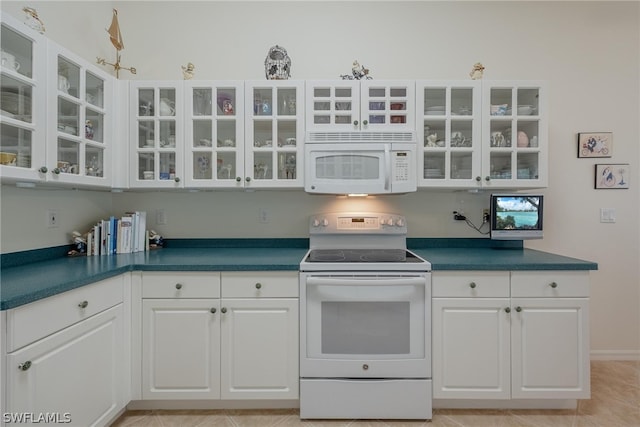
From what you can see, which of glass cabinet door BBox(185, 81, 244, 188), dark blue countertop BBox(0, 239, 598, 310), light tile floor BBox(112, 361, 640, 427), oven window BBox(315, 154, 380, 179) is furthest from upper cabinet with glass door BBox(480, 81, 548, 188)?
glass cabinet door BBox(185, 81, 244, 188)

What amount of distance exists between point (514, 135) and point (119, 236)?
2769mm

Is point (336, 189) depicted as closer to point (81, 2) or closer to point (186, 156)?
point (186, 156)

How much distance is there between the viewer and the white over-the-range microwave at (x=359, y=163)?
6.86ft

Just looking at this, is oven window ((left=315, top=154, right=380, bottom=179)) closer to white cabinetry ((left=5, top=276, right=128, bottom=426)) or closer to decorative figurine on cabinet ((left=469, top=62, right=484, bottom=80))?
decorative figurine on cabinet ((left=469, top=62, right=484, bottom=80))

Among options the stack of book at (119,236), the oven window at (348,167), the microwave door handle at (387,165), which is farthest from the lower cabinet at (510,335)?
the stack of book at (119,236)

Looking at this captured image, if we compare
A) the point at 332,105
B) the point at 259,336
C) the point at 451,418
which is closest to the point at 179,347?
the point at 259,336

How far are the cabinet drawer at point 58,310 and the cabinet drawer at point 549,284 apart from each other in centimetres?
219

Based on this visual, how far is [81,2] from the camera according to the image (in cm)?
220

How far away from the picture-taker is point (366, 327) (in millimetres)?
1816

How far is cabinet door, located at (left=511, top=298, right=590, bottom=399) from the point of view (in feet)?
5.85

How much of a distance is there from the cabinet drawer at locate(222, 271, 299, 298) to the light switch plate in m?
2.41

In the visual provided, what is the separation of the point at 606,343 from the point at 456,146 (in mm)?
1976

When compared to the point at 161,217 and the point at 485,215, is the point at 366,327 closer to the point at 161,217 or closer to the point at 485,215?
the point at 485,215

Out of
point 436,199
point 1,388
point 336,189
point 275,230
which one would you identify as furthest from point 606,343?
point 1,388
